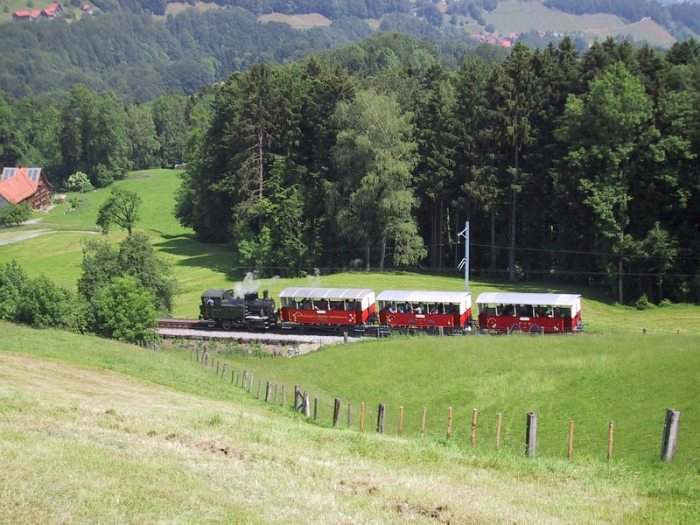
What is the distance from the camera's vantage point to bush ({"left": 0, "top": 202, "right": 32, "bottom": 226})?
13162 cm

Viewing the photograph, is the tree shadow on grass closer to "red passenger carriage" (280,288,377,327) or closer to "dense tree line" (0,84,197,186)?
"red passenger carriage" (280,288,377,327)

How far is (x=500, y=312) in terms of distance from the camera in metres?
53.0

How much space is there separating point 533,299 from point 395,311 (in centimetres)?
953

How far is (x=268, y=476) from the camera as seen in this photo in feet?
57.6

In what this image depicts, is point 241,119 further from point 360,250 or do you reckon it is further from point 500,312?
point 500,312

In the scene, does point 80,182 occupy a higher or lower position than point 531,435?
higher

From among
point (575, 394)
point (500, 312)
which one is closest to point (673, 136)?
point (500, 312)

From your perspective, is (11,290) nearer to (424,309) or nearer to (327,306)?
(327,306)

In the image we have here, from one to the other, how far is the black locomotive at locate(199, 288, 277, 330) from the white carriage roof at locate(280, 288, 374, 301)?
2.04 metres

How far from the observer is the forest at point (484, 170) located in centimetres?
6419

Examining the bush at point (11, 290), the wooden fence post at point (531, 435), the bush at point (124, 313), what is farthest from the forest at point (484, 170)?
the wooden fence post at point (531, 435)

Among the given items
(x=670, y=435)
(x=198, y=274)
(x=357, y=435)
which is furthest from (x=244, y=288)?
(x=670, y=435)

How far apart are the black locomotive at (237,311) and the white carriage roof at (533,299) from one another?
52.4 ft

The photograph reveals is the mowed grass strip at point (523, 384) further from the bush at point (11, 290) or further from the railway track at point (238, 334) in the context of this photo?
the bush at point (11, 290)
